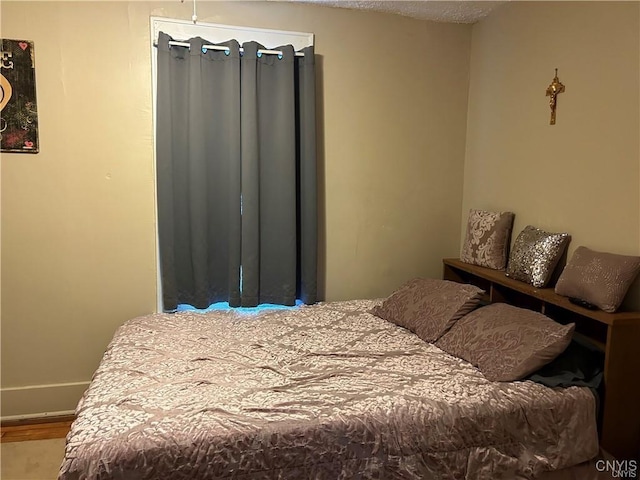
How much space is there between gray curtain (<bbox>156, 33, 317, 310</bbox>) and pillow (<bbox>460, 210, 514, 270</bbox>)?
3.17 ft

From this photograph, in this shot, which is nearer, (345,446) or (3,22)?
(345,446)

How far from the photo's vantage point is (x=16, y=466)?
2.24m

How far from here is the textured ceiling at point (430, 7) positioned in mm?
2783

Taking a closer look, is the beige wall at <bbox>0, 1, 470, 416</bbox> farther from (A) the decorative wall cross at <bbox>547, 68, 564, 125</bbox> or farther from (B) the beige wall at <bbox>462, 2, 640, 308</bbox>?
(A) the decorative wall cross at <bbox>547, 68, 564, 125</bbox>

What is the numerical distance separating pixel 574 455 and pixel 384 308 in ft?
3.80

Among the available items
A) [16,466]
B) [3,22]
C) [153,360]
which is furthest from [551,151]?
[16,466]

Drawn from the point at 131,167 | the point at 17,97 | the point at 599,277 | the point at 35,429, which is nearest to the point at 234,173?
the point at 131,167

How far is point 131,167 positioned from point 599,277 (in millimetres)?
2411

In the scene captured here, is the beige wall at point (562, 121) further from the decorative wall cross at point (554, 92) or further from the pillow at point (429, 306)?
the pillow at point (429, 306)

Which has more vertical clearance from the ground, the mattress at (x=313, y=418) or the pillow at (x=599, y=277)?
the pillow at (x=599, y=277)

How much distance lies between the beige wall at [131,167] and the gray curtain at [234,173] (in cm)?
16

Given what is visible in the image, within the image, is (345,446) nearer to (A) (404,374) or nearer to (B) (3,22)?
(A) (404,374)

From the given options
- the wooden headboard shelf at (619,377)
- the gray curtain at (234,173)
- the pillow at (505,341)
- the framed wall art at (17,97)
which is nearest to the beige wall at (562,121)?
the wooden headboard shelf at (619,377)

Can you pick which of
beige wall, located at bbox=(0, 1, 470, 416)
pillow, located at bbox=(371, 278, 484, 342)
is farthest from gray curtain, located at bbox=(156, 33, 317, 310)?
pillow, located at bbox=(371, 278, 484, 342)
